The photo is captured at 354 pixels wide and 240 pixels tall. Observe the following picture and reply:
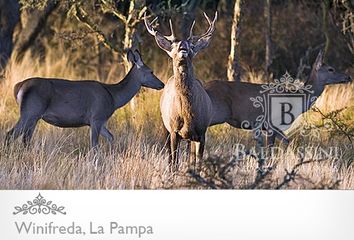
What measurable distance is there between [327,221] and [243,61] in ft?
39.0

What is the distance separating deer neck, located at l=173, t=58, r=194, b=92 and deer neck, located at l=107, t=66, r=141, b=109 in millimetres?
2947

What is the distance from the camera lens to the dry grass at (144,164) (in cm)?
1314

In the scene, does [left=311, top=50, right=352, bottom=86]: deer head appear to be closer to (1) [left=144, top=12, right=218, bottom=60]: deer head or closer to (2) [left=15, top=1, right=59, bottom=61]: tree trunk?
(1) [left=144, top=12, right=218, bottom=60]: deer head

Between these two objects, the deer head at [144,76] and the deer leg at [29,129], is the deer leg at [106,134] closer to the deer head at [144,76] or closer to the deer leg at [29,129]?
the deer leg at [29,129]

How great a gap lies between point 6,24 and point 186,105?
6939 mm

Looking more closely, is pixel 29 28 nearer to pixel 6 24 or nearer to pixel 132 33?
pixel 6 24

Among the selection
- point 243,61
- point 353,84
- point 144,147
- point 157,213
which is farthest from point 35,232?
point 243,61

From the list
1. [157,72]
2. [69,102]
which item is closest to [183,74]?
[69,102]

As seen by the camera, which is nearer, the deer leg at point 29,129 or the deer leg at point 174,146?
the deer leg at point 174,146

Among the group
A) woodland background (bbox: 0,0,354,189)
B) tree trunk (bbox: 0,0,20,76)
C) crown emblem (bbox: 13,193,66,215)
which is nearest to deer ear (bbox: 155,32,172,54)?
woodland background (bbox: 0,0,354,189)

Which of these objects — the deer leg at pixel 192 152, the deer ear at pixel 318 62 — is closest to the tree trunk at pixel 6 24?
the deer ear at pixel 318 62

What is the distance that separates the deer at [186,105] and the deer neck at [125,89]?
243cm

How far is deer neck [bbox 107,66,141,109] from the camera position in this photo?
16.7m

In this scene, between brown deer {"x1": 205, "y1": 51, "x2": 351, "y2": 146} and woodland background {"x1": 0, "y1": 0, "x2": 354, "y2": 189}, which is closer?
woodland background {"x1": 0, "y1": 0, "x2": 354, "y2": 189}
